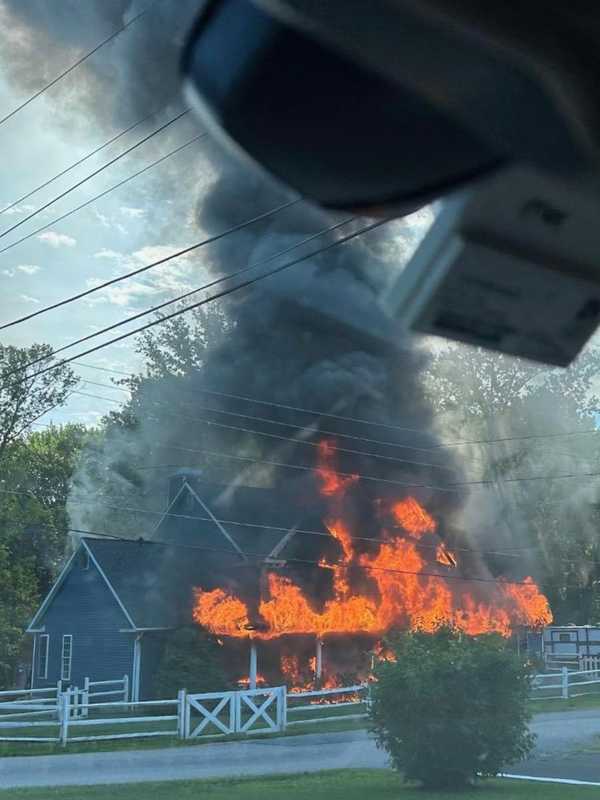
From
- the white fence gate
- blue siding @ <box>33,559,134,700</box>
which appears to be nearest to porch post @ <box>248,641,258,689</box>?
the white fence gate

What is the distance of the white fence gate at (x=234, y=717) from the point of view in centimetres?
1927

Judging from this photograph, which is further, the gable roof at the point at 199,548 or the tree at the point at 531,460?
the tree at the point at 531,460

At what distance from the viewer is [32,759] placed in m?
16.6

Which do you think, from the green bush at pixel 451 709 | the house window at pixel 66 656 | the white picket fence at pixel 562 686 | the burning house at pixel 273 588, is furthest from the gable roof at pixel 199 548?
the green bush at pixel 451 709

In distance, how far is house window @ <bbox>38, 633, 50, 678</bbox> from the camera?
29.5m

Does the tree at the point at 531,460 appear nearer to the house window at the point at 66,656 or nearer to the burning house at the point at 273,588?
the burning house at the point at 273,588

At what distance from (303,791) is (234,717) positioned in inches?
299

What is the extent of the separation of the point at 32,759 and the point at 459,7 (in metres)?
17.2

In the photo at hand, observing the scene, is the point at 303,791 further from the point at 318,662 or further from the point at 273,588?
the point at 318,662

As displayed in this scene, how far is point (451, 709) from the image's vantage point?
1227 cm

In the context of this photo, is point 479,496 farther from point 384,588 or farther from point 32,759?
Result: point 32,759

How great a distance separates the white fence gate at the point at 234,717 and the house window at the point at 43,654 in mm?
9386

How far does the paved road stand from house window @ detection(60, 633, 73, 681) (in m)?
11.0

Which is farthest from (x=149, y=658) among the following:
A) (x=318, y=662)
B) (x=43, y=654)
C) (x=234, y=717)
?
(x=234, y=717)
